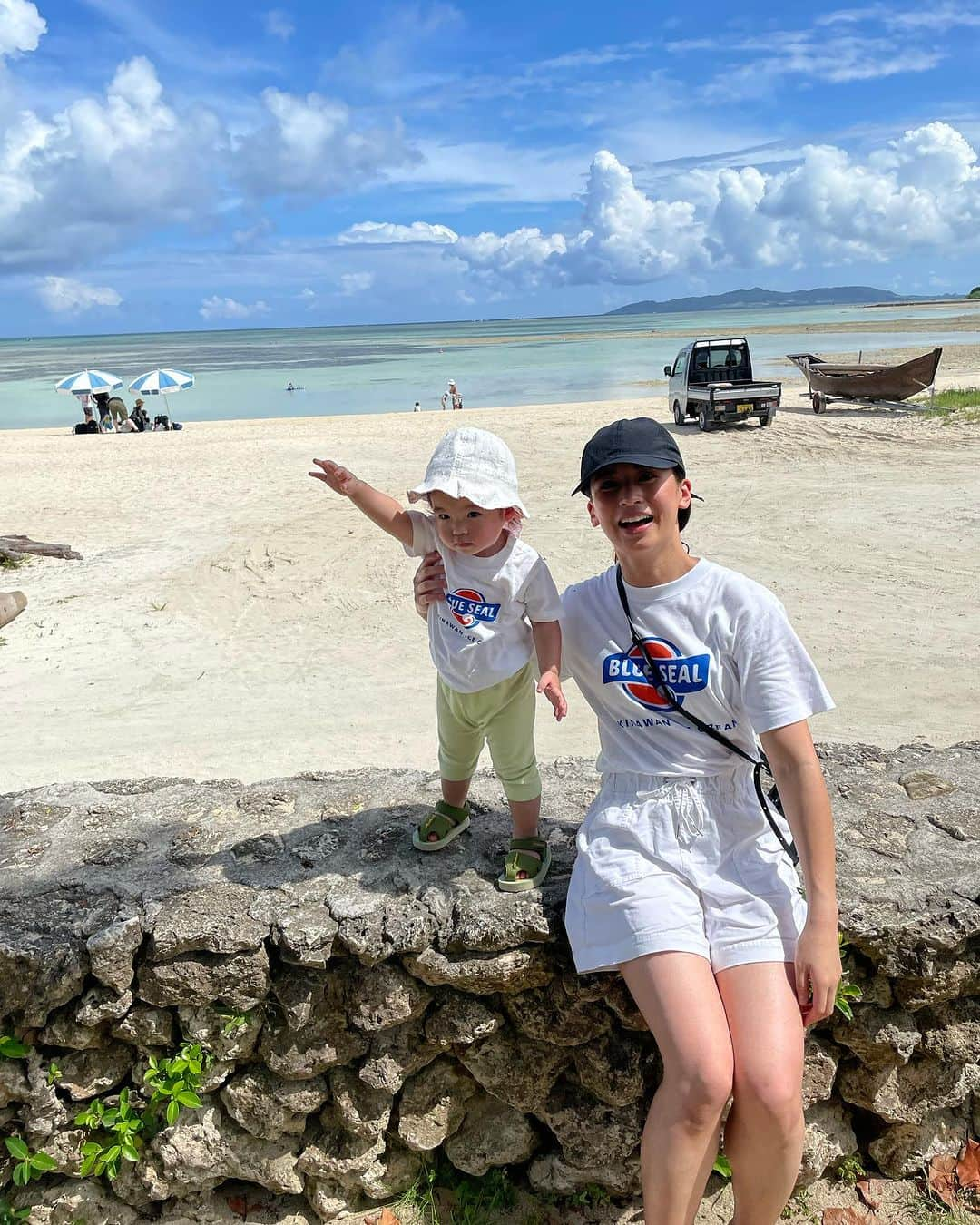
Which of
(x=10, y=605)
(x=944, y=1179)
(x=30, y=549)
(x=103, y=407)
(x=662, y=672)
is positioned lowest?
(x=944, y=1179)

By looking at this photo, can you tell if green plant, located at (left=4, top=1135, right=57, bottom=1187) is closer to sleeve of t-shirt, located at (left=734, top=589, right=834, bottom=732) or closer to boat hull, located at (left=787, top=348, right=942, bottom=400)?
sleeve of t-shirt, located at (left=734, top=589, right=834, bottom=732)

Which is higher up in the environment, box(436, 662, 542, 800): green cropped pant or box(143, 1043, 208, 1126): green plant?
box(436, 662, 542, 800): green cropped pant

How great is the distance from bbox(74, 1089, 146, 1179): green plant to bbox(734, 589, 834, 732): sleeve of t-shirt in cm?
207

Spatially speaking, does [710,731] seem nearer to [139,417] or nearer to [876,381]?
[876,381]

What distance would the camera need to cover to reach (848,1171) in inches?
112

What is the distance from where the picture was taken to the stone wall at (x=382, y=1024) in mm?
2547

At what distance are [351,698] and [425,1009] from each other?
460 cm

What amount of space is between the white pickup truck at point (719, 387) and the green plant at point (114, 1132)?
17781 mm

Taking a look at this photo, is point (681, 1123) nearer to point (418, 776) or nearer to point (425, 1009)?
point (425, 1009)

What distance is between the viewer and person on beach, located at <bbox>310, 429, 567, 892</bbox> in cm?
270

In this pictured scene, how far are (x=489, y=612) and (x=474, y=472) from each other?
42 cm

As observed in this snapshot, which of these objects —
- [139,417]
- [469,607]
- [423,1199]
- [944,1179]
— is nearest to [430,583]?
[469,607]

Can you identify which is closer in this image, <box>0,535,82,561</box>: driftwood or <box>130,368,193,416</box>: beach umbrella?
<box>0,535,82,561</box>: driftwood

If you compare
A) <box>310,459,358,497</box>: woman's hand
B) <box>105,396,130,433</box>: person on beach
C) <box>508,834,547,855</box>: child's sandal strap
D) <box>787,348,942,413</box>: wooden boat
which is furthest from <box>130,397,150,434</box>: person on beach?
<box>508,834,547,855</box>: child's sandal strap
